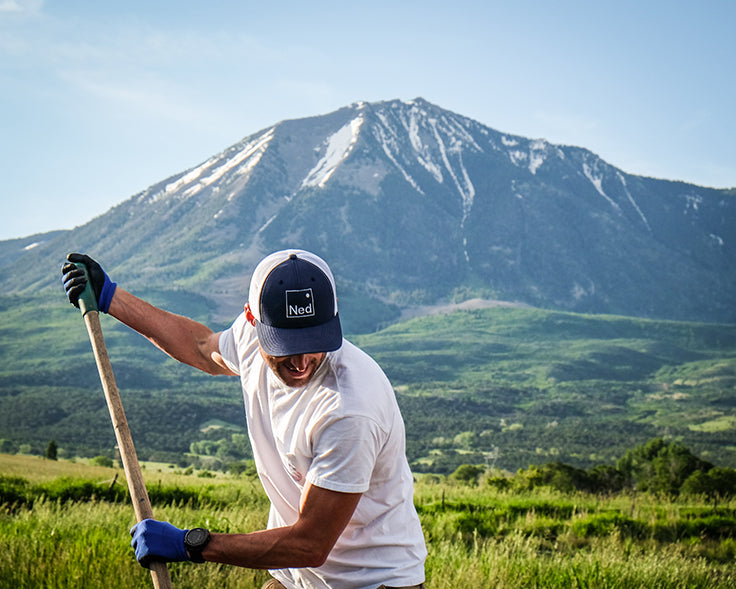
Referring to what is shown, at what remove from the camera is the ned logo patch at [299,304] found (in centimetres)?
305

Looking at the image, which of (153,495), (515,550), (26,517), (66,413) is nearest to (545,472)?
(153,495)

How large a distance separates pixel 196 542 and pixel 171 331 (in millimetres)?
1450

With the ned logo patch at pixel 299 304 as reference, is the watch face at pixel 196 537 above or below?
below

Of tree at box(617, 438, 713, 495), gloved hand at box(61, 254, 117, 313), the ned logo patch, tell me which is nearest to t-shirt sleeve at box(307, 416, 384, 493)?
the ned logo patch

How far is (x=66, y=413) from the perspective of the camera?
18075cm

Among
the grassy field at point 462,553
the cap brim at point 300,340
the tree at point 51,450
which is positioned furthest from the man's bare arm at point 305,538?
the tree at point 51,450

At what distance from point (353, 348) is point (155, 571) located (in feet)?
4.56

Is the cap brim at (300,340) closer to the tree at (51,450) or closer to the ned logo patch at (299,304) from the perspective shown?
the ned logo patch at (299,304)

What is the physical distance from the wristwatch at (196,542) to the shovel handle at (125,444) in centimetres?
34

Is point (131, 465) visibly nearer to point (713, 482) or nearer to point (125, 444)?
point (125, 444)

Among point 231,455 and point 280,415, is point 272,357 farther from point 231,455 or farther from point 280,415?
point 231,455

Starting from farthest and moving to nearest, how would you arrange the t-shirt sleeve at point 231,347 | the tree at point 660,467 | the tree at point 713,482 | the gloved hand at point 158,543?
the tree at point 660,467 < the tree at point 713,482 < the t-shirt sleeve at point 231,347 < the gloved hand at point 158,543

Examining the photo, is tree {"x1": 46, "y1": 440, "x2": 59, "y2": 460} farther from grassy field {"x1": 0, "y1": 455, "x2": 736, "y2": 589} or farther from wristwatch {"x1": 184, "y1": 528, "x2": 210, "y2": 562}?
wristwatch {"x1": 184, "y1": 528, "x2": 210, "y2": 562}

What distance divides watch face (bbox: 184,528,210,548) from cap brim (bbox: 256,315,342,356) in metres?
0.82
